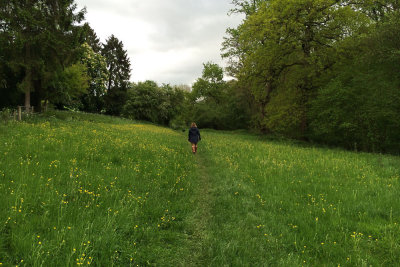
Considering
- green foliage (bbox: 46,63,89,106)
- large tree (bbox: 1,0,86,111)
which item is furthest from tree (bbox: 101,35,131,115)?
large tree (bbox: 1,0,86,111)

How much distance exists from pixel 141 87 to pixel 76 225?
4920 centimetres

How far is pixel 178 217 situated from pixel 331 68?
963 inches

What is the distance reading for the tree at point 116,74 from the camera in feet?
171

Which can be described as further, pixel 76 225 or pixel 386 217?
pixel 386 217

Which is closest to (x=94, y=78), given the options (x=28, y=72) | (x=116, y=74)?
(x=116, y=74)

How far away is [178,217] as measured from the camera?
482 cm

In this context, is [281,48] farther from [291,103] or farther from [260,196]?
[260,196]

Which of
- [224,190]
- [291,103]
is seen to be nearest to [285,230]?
[224,190]

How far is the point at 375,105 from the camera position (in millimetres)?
16703

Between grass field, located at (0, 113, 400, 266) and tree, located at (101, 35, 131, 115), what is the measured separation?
47.4m

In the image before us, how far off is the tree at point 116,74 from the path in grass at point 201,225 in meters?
50.1

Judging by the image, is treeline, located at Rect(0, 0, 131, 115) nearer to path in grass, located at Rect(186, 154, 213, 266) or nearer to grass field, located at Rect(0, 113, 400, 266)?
grass field, located at Rect(0, 113, 400, 266)

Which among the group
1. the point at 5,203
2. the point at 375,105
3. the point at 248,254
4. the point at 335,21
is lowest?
the point at 248,254

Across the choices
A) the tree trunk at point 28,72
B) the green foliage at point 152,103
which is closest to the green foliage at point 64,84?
the tree trunk at point 28,72
